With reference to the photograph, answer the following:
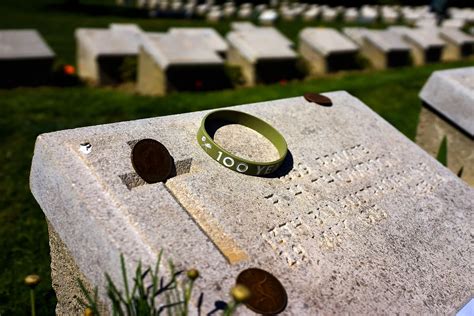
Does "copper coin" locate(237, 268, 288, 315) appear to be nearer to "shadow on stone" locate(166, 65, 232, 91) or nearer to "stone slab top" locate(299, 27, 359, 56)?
"shadow on stone" locate(166, 65, 232, 91)

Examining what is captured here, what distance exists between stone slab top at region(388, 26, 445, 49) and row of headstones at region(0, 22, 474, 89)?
0.72m

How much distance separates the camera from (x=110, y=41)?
7.62 metres

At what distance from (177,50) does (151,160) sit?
4865mm

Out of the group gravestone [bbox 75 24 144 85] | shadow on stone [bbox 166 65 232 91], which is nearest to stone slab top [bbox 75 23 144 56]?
gravestone [bbox 75 24 144 85]

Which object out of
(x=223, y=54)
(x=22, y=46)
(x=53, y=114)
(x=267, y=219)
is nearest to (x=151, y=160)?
(x=267, y=219)

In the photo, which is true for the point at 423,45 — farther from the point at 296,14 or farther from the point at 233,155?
the point at 233,155

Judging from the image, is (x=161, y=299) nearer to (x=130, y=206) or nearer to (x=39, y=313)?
(x=130, y=206)

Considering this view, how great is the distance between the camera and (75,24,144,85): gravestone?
7.27 m

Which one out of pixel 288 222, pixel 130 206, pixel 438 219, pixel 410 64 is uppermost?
pixel 130 206

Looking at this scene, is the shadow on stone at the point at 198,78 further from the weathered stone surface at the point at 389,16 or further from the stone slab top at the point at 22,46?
the weathered stone surface at the point at 389,16

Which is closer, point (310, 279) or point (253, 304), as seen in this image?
point (253, 304)

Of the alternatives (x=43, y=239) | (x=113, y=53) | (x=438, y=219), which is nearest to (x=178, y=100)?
(x=113, y=53)

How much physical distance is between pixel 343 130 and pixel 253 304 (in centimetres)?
184

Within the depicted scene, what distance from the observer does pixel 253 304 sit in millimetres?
1820
